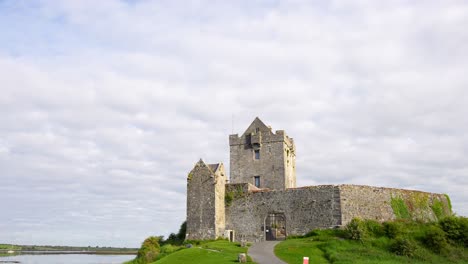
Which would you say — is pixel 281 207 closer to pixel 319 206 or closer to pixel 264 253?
pixel 319 206

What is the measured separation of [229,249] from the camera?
33688 millimetres

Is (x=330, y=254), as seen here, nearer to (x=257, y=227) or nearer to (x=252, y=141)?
(x=257, y=227)

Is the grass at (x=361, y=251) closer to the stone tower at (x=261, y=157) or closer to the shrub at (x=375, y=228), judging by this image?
the shrub at (x=375, y=228)

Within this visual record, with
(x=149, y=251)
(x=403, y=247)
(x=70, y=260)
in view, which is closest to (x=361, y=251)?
(x=403, y=247)

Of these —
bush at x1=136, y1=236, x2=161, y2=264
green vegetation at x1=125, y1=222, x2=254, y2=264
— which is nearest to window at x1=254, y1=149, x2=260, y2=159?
green vegetation at x1=125, y1=222, x2=254, y2=264

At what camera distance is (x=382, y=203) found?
41094mm

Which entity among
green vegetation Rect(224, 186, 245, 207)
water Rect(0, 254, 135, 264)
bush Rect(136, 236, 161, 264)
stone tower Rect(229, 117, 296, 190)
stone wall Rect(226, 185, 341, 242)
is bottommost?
water Rect(0, 254, 135, 264)

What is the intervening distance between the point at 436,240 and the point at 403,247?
2.72m

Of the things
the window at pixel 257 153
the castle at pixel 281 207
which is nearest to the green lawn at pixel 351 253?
the castle at pixel 281 207

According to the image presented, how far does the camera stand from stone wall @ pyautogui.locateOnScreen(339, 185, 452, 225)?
3975 centimetres

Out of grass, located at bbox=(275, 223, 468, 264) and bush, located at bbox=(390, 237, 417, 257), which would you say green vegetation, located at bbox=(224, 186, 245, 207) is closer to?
grass, located at bbox=(275, 223, 468, 264)

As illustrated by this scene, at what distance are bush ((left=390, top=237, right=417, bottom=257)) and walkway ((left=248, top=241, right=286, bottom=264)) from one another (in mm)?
7960

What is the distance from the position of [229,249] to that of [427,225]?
579 inches

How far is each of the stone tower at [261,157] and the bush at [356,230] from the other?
1585 centimetres
